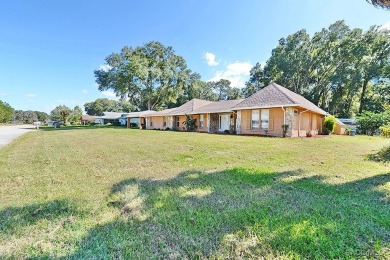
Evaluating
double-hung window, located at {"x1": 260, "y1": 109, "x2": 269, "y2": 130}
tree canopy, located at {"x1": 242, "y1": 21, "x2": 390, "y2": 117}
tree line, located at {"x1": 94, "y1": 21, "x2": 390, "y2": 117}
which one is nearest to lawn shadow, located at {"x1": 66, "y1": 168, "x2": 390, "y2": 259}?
double-hung window, located at {"x1": 260, "y1": 109, "x2": 269, "y2": 130}

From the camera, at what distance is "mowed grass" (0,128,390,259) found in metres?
2.03

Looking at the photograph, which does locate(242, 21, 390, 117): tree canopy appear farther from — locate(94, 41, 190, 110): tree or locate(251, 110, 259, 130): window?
locate(251, 110, 259, 130): window

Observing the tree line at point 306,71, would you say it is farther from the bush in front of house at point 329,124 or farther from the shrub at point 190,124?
the bush in front of house at point 329,124

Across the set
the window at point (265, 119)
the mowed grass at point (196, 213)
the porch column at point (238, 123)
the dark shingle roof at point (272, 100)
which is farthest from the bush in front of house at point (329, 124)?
the mowed grass at point (196, 213)

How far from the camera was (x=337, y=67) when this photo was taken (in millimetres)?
31891

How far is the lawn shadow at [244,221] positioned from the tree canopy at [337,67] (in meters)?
34.3

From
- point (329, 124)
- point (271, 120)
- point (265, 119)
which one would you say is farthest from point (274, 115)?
point (329, 124)

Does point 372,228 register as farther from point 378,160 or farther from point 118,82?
point 118,82

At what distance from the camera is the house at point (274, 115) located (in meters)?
15.5

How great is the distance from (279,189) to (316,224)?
128 cm

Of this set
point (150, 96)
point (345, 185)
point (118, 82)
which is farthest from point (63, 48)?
point (345, 185)

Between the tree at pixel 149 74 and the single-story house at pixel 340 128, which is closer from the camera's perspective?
A: the single-story house at pixel 340 128

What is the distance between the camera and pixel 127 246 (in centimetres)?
206

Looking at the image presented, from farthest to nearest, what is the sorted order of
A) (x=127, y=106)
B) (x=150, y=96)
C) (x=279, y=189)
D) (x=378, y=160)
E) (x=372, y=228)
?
1. (x=127, y=106)
2. (x=150, y=96)
3. (x=378, y=160)
4. (x=279, y=189)
5. (x=372, y=228)
